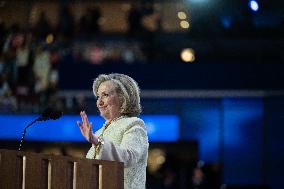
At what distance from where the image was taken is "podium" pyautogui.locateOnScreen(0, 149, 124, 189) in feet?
9.55

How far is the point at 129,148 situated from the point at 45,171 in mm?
366

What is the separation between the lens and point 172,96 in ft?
46.3

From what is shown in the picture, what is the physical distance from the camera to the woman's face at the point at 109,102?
134 inches

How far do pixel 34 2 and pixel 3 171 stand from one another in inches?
539

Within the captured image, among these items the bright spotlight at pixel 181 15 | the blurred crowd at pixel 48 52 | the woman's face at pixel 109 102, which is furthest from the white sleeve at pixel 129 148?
the bright spotlight at pixel 181 15

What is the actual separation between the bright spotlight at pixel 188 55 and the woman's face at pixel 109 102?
10853 millimetres

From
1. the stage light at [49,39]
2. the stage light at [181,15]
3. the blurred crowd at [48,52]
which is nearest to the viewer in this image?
the blurred crowd at [48,52]

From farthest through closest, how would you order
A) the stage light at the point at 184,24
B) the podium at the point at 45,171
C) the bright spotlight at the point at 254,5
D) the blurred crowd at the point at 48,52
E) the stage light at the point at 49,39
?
the stage light at the point at 184,24, the stage light at the point at 49,39, the blurred crowd at the point at 48,52, the bright spotlight at the point at 254,5, the podium at the point at 45,171

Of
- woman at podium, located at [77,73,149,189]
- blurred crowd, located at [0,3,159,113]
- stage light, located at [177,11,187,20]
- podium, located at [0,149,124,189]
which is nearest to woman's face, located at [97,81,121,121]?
woman at podium, located at [77,73,149,189]

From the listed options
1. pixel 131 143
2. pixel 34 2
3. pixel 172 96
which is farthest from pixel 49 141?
pixel 131 143

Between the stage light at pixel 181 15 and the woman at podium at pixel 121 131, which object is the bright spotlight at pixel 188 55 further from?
the woman at podium at pixel 121 131

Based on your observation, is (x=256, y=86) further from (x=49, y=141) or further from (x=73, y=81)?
(x=49, y=141)

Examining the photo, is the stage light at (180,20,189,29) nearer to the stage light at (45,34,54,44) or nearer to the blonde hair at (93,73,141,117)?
the stage light at (45,34,54,44)

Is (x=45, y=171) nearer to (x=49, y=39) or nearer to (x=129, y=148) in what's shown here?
(x=129, y=148)
